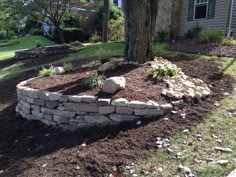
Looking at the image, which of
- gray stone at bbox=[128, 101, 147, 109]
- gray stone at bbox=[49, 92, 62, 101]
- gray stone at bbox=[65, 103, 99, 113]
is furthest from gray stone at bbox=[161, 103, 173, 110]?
gray stone at bbox=[49, 92, 62, 101]

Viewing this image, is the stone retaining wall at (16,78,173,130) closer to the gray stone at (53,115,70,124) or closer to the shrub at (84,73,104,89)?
the gray stone at (53,115,70,124)

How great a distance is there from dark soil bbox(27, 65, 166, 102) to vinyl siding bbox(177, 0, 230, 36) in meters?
7.70

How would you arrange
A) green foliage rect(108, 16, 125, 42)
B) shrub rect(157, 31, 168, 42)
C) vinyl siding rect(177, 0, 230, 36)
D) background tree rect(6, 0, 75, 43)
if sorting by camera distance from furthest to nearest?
green foliage rect(108, 16, 125, 42) → background tree rect(6, 0, 75, 43) → shrub rect(157, 31, 168, 42) → vinyl siding rect(177, 0, 230, 36)

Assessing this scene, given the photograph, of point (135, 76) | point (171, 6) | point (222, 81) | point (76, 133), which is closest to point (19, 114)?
point (76, 133)

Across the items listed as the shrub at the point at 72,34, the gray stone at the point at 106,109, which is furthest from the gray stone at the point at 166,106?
the shrub at the point at 72,34

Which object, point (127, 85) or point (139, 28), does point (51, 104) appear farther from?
point (139, 28)

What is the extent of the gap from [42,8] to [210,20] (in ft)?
28.6

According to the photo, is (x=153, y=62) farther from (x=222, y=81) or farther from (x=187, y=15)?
(x=187, y=15)

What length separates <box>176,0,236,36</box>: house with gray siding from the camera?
12.3 m

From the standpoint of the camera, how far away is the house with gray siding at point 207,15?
40.3 feet

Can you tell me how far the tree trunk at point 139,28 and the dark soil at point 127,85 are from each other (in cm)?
32

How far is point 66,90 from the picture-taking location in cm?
538

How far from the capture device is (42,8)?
1667 centimetres

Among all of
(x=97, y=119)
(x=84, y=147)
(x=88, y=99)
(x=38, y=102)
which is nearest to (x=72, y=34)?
(x=38, y=102)
